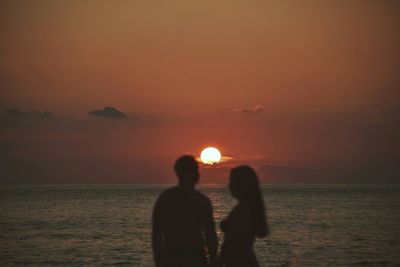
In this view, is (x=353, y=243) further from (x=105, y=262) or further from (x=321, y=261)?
(x=105, y=262)

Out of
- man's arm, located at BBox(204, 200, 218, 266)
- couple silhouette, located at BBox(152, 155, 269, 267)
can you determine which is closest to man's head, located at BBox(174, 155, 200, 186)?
couple silhouette, located at BBox(152, 155, 269, 267)

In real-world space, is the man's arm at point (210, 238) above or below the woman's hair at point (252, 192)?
below

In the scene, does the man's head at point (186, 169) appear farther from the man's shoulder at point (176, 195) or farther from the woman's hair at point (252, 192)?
the woman's hair at point (252, 192)

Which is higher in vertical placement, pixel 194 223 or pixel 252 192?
pixel 252 192

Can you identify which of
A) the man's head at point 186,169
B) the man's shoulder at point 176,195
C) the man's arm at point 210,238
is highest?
the man's head at point 186,169

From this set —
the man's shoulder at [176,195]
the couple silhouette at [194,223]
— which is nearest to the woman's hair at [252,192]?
the couple silhouette at [194,223]

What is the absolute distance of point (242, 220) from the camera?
5895 millimetres

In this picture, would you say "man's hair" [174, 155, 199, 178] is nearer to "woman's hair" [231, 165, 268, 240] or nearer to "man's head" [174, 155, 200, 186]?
"man's head" [174, 155, 200, 186]

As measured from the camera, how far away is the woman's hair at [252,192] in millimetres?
5863

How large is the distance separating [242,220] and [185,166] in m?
0.73

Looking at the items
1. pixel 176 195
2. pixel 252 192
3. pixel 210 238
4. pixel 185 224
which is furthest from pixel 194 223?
pixel 252 192

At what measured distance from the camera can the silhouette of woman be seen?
19.3 feet

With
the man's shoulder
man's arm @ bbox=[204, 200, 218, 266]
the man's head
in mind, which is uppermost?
the man's head

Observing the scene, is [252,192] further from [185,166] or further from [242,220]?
[185,166]
